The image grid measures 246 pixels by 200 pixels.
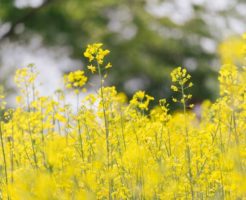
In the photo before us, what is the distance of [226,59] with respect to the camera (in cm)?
369

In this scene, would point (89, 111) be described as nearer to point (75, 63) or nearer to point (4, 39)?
point (4, 39)

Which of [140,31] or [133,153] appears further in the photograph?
[140,31]

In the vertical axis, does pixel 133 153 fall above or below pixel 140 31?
below

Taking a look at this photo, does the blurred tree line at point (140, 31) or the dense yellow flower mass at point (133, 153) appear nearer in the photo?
the dense yellow flower mass at point (133, 153)

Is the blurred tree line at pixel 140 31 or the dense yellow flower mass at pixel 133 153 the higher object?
the blurred tree line at pixel 140 31

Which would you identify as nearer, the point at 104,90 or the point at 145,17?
the point at 104,90

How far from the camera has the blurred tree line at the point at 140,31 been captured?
1433 centimetres

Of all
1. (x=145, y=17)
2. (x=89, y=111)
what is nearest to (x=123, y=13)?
(x=145, y=17)

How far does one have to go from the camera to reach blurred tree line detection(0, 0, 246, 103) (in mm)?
14328

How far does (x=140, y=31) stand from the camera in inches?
610

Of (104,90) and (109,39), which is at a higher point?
(109,39)

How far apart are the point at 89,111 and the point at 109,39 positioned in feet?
35.4

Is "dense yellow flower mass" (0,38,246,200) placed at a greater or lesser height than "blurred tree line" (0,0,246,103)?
lesser

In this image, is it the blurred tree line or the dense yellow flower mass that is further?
the blurred tree line
